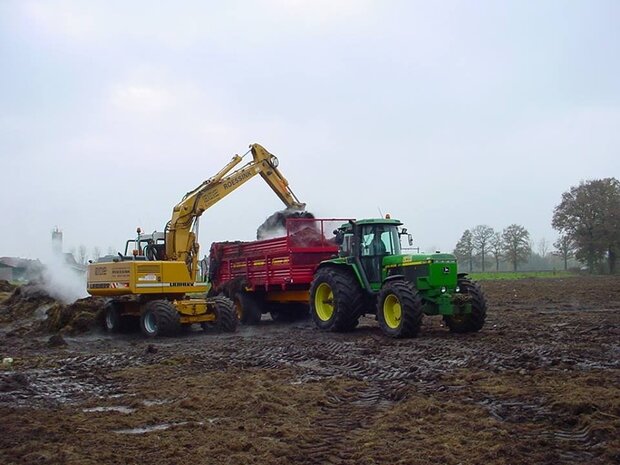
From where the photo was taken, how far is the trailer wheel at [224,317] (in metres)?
16.9

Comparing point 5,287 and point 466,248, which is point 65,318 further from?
point 466,248

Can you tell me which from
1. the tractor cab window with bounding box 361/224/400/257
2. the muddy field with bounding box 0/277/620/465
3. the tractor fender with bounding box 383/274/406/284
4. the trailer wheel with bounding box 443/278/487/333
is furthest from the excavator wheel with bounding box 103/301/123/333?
the trailer wheel with bounding box 443/278/487/333

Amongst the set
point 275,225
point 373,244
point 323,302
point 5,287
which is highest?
point 275,225

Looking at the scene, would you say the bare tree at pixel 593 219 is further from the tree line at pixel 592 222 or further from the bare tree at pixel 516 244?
the bare tree at pixel 516 244

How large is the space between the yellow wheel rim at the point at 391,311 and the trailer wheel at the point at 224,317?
4.39 m

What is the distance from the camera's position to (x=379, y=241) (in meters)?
15.5

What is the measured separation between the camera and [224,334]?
16703 mm

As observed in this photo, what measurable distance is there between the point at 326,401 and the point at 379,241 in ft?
25.4

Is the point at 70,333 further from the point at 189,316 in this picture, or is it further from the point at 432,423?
the point at 432,423

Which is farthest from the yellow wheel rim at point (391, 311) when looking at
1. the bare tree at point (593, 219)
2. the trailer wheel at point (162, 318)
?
the bare tree at point (593, 219)

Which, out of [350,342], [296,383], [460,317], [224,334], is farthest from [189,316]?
[296,383]

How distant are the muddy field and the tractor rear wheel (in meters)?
0.32

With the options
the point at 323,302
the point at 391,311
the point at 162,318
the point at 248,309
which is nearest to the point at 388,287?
the point at 391,311

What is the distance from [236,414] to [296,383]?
76.7 inches
